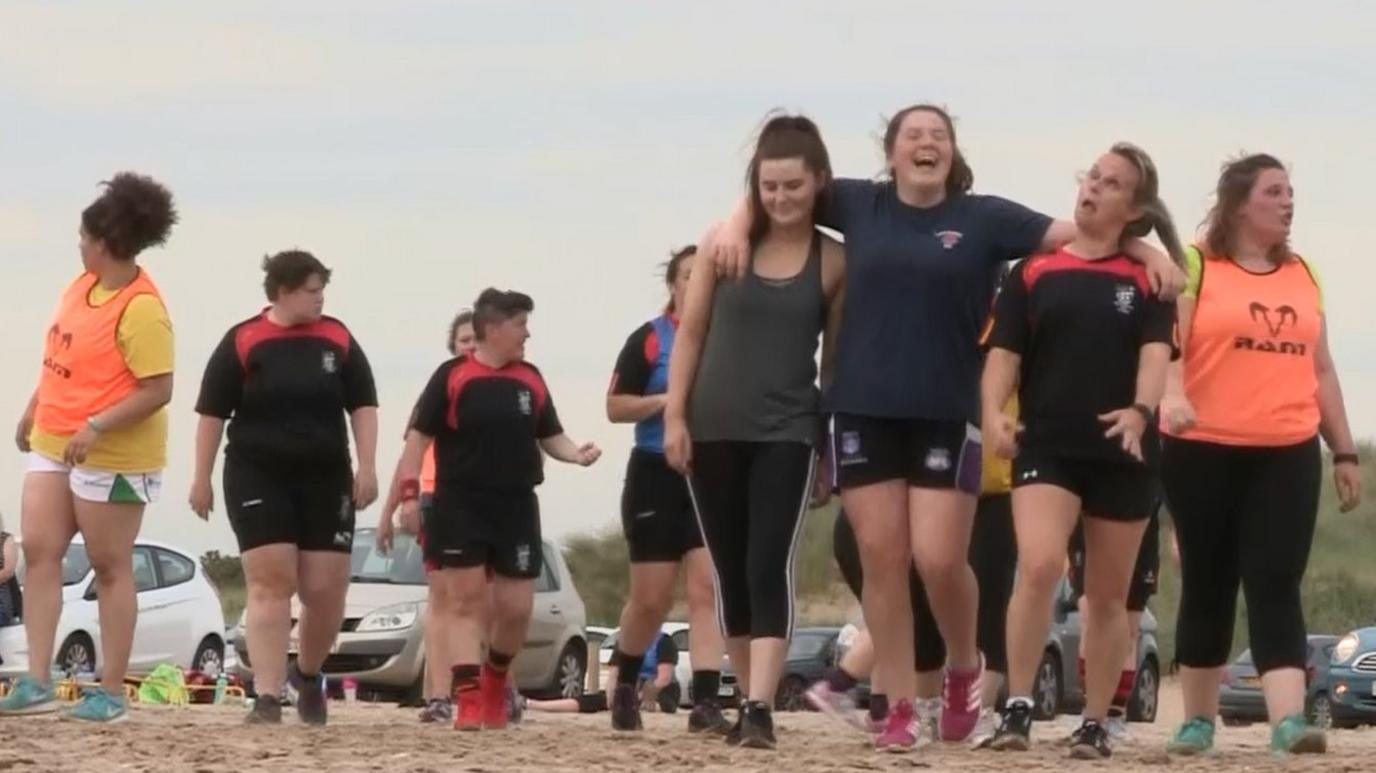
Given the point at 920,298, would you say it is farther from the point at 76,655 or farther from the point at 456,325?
the point at 76,655

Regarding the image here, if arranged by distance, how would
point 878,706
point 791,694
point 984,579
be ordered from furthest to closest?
point 791,694
point 984,579
point 878,706

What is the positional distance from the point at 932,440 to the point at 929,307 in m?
0.45

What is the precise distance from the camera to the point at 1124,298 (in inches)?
411

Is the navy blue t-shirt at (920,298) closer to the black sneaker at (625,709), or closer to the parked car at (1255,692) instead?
the black sneaker at (625,709)

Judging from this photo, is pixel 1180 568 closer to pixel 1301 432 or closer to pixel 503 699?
pixel 1301 432

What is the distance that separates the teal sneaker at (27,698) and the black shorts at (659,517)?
7.91 ft

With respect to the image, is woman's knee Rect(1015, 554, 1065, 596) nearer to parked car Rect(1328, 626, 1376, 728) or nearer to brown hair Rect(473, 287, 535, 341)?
Result: brown hair Rect(473, 287, 535, 341)

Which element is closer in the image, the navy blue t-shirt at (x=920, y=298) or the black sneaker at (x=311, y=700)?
the navy blue t-shirt at (x=920, y=298)

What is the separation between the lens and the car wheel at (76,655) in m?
26.0

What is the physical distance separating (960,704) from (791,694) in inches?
836

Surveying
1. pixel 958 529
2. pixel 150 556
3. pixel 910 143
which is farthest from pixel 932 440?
pixel 150 556

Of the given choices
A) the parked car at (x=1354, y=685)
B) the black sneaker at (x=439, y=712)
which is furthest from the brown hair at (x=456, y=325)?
the parked car at (x=1354, y=685)

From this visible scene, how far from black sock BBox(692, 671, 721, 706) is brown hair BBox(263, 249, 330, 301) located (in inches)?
87.1

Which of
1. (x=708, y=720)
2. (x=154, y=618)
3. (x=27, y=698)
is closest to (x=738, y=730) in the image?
(x=708, y=720)
